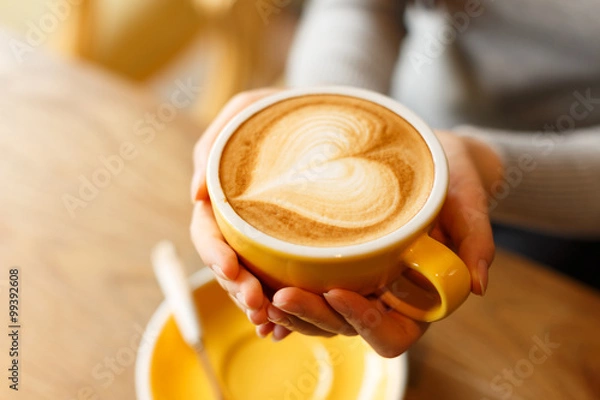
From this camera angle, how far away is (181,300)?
0.61 m

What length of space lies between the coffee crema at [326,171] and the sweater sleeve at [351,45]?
278 millimetres

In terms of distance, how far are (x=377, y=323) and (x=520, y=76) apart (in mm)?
546

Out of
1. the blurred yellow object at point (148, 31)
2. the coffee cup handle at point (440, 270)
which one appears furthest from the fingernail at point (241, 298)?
the blurred yellow object at point (148, 31)

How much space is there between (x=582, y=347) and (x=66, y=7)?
129 centimetres

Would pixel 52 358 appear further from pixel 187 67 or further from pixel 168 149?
pixel 187 67

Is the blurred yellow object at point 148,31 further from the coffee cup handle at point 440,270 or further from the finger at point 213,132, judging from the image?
the coffee cup handle at point 440,270

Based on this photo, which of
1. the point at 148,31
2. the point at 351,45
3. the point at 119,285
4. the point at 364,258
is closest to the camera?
the point at 364,258

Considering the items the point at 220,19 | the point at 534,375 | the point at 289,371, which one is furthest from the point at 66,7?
the point at 534,375

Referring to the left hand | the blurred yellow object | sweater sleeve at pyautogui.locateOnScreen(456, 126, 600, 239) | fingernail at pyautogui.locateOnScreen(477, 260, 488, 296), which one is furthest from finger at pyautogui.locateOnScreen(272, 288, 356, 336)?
the blurred yellow object

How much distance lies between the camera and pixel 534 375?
2.04ft

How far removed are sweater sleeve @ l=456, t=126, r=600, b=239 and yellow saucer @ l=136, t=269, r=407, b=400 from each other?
0.92 feet

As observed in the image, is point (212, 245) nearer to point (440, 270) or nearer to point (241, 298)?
point (241, 298)

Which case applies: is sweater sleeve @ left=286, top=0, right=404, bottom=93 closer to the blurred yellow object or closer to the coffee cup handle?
the coffee cup handle

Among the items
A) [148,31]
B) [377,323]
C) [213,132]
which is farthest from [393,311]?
[148,31]
